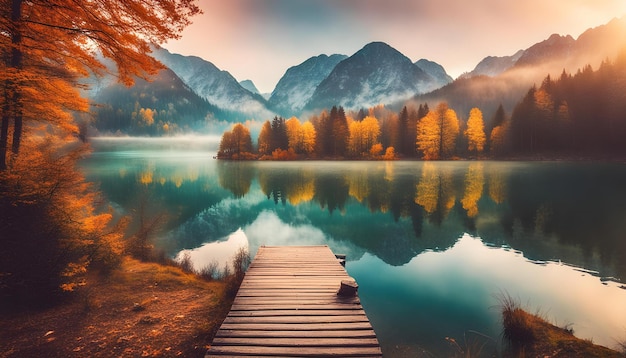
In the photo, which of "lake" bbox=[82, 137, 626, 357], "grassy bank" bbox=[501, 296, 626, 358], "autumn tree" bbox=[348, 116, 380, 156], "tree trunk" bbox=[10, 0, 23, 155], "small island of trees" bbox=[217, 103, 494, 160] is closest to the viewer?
"grassy bank" bbox=[501, 296, 626, 358]

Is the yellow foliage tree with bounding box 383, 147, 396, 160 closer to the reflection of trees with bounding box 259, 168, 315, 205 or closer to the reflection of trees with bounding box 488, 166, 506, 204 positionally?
the reflection of trees with bounding box 488, 166, 506, 204

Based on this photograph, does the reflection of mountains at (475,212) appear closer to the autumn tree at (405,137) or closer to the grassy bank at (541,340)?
the grassy bank at (541,340)

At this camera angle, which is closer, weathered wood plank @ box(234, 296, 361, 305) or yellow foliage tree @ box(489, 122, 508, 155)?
weathered wood plank @ box(234, 296, 361, 305)

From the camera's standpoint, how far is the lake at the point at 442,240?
33.4 ft

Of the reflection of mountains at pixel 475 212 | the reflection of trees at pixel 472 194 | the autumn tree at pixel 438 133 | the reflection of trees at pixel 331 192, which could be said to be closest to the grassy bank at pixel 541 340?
the reflection of mountains at pixel 475 212

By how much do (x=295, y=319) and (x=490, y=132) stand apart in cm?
10186

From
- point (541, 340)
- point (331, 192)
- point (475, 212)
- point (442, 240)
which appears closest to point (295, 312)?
point (541, 340)

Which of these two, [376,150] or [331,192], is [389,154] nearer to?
[376,150]

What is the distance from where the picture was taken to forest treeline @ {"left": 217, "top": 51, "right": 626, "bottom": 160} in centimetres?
7338

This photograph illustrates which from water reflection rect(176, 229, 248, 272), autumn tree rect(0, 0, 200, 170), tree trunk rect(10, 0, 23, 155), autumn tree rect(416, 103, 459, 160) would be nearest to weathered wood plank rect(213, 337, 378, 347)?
autumn tree rect(0, 0, 200, 170)

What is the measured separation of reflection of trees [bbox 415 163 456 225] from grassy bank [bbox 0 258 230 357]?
68.6 feet

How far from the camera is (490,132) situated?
89.6 m

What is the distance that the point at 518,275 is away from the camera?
13.8 metres

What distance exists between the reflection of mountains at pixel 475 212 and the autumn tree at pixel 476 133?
4240 centimetres
